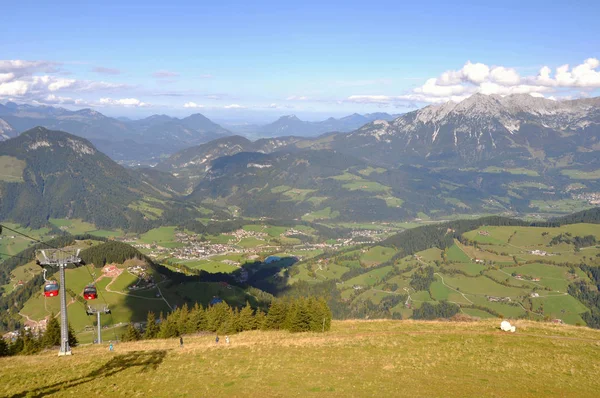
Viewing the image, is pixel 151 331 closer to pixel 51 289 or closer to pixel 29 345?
pixel 29 345

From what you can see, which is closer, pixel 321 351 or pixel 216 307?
pixel 321 351

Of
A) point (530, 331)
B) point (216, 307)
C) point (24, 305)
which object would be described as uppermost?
point (530, 331)

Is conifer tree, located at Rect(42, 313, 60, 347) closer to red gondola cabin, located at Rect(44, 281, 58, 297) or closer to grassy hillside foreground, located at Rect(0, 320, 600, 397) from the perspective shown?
red gondola cabin, located at Rect(44, 281, 58, 297)

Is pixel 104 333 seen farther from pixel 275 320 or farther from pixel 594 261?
pixel 594 261

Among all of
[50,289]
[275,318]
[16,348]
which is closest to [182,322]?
[275,318]

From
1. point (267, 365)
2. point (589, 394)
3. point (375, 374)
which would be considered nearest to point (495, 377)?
point (589, 394)

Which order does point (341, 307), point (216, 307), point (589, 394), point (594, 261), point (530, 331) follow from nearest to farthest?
1. point (589, 394)
2. point (530, 331)
3. point (216, 307)
4. point (341, 307)
5. point (594, 261)
